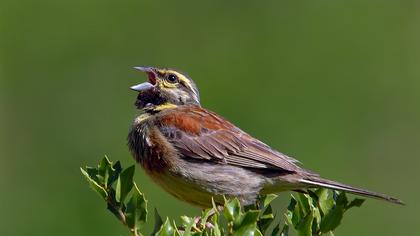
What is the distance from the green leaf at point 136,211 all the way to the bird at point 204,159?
1.08 meters

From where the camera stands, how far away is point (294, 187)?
6.14 m

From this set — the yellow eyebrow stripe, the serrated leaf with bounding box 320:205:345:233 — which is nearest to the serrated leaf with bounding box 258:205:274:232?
the serrated leaf with bounding box 320:205:345:233

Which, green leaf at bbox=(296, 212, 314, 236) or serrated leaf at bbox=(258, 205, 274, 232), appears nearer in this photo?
green leaf at bbox=(296, 212, 314, 236)

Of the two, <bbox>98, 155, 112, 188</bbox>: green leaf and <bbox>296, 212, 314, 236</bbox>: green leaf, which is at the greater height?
<bbox>296, 212, 314, 236</bbox>: green leaf

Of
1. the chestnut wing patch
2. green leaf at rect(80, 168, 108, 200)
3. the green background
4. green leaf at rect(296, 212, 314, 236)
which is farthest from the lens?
the green background

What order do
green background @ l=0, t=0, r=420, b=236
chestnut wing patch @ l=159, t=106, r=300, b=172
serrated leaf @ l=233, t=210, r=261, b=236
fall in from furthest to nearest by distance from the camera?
green background @ l=0, t=0, r=420, b=236
chestnut wing patch @ l=159, t=106, r=300, b=172
serrated leaf @ l=233, t=210, r=261, b=236

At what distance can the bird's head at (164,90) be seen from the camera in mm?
6930

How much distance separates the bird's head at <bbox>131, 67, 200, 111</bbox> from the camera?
22.7ft

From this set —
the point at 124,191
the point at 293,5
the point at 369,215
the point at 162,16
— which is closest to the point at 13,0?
the point at 162,16

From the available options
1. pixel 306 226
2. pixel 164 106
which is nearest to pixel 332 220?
pixel 306 226

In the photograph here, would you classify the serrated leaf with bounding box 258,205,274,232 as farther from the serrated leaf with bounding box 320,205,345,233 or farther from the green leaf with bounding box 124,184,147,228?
the green leaf with bounding box 124,184,147,228

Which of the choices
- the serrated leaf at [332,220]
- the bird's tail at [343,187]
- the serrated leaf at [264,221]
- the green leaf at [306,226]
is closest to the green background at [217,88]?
the bird's tail at [343,187]

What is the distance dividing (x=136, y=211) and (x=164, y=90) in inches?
82.5

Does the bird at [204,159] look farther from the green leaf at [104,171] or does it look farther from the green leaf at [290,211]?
the green leaf at [104,171]
